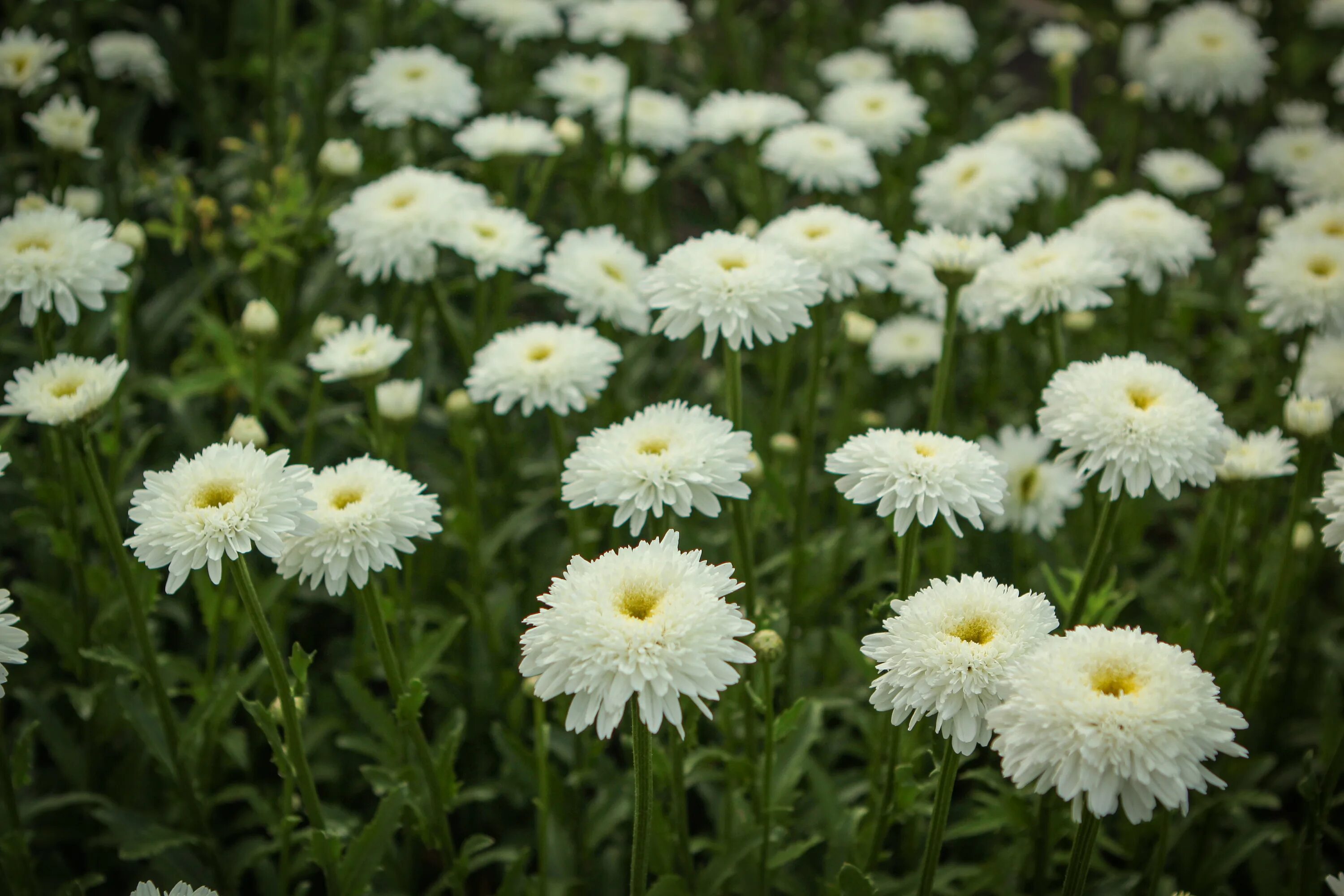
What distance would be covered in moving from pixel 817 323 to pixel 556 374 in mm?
547

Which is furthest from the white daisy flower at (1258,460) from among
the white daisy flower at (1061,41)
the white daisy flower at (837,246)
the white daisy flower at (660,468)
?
the white daisy flower at (1061,41)

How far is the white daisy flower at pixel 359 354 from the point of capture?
190 centimetres

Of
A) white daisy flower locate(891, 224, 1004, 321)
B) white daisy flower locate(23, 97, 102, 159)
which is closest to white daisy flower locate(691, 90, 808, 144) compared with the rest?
white daisy flower locate(891, 224, 1004, 321)

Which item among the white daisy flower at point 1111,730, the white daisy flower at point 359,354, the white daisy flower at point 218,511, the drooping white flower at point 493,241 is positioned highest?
the drooping white flower at point 493,241

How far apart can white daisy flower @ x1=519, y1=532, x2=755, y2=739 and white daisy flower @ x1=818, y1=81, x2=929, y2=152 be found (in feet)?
6.38

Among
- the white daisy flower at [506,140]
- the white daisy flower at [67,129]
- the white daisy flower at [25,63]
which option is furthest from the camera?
the white daisy flower at [506,140]

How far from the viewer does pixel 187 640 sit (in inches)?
96.3

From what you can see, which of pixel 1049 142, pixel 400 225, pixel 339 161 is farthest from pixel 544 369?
pixel 1049 142

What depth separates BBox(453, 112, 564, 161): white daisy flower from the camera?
2.57 m

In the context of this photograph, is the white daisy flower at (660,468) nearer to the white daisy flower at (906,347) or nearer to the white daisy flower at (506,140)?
the white daisy flower at (506,140)

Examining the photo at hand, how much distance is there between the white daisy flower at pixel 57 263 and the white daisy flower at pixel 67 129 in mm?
345

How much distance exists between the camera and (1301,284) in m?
2.18

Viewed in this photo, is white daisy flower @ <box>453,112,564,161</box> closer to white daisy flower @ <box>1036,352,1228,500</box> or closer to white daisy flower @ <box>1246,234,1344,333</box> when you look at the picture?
white daisy flower @ <box>1036,352,1228,500</box>

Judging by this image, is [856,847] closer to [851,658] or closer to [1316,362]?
[851,658]
